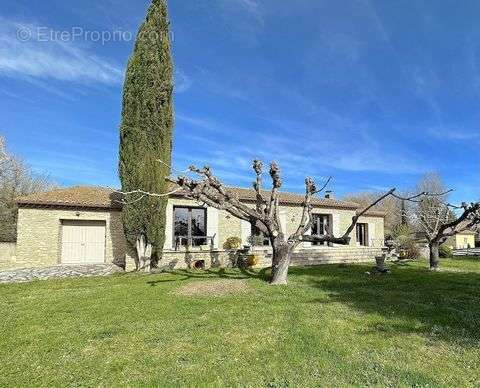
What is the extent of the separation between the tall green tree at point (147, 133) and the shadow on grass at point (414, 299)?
697 cm

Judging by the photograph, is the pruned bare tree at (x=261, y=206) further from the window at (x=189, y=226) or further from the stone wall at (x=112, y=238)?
the window at (x=189, y=226)

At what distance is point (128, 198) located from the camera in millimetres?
15555

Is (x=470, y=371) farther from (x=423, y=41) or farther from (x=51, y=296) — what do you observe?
(x=423, y=41)

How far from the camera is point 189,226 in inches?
734

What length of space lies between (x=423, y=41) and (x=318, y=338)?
13794 mm

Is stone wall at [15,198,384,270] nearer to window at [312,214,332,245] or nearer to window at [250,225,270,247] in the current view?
window at [250,225,270,247]

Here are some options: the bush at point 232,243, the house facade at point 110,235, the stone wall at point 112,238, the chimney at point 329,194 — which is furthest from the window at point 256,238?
the chimney at point 329,194

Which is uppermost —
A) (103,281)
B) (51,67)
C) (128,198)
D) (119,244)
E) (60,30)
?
(60,30)

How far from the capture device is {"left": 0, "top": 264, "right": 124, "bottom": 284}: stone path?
13.0 meters

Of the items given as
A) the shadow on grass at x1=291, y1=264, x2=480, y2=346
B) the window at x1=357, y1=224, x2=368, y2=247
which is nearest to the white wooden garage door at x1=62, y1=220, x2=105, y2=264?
the shadow on grass at x1=291, y1=264, x2=480, y2=346

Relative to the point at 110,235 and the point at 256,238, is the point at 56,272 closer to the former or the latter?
the point at 110,235

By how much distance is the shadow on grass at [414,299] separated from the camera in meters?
6.01

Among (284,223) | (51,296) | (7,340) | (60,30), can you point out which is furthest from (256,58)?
(7,340)

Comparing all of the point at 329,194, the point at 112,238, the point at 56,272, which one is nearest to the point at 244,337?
the point at 56,272
